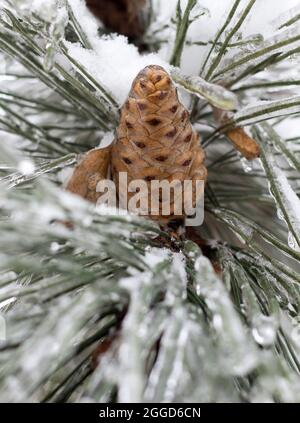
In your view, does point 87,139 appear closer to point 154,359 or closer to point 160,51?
point 160,51

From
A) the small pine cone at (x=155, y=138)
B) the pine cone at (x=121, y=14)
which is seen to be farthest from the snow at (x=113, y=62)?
the pine cone at (x=121, y=14)

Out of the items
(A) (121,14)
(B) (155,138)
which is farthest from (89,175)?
(A) (121,14)

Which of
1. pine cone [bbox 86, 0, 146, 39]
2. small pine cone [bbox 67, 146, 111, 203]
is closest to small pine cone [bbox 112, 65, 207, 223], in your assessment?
small pine cone [bbox 67, 146, 111, 203]

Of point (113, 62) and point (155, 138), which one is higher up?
point (113, 62)

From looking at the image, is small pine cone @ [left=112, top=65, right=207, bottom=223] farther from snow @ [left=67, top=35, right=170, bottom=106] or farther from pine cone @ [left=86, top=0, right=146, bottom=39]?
pine cone @ [left=86, top=0, right=146, bottom=39]

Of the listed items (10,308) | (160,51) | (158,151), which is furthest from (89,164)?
(160,51)

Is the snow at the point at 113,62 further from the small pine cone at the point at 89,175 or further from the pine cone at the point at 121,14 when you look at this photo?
the pine cone at the point at 121,14

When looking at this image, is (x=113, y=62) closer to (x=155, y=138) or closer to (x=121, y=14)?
(x=155, y=138)
